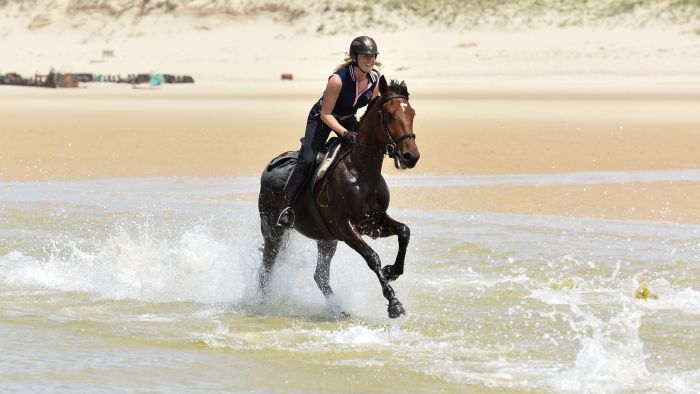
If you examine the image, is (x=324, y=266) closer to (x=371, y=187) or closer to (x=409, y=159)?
(x=371, y=187)

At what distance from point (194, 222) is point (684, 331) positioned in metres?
7.95

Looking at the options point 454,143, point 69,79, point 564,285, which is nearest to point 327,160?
point 564,285

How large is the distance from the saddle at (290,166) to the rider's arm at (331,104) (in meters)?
0.16

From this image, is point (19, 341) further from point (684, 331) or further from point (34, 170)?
point (34, 170)

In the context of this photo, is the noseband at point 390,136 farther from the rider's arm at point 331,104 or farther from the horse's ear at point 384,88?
the rider's arm at point 331,104

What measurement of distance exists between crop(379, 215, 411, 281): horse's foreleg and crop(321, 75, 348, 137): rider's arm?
0.80 meters

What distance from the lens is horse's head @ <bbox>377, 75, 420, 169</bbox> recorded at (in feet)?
30.9

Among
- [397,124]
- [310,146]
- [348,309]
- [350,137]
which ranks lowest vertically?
[348,309]

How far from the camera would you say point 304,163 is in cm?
1040

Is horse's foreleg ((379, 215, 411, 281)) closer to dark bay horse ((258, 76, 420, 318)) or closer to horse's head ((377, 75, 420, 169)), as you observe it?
dark bay horse ((258, 76, 420, 318))

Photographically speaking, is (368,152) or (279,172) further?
(279,172)

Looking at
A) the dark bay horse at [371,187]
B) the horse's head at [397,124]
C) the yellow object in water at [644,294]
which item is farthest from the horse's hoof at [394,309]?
the yellow object in water at [644,294]

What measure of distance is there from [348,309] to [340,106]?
67.3 inches

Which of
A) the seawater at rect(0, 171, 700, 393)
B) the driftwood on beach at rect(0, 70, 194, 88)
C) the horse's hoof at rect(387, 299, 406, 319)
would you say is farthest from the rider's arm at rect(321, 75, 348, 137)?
the driftwood on beach at rect(0, 70, 194, 88)
